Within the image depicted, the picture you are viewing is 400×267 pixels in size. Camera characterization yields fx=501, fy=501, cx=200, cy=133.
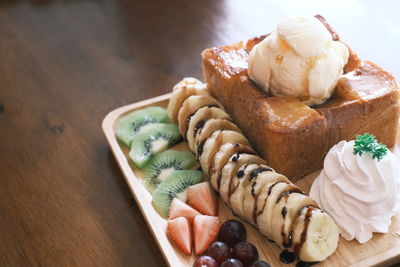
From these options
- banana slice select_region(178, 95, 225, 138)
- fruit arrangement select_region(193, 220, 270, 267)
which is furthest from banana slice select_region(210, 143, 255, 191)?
banana slice select_region(178, 95, 225, 138)

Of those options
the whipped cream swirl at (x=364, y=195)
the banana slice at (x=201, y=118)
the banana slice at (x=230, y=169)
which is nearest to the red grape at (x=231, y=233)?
the banana slice at (x=230, y=169)

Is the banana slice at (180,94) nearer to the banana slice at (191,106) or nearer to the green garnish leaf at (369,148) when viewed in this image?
the banana slice at (191,106)

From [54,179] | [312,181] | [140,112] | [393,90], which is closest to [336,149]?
[312,181]

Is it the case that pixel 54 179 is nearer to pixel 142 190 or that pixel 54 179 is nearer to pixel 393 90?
pixel 142 190

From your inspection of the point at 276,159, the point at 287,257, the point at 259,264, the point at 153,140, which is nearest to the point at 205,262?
the point at 259,264

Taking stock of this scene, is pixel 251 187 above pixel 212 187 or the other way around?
above

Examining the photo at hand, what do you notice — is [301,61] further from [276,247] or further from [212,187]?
[276,247]
